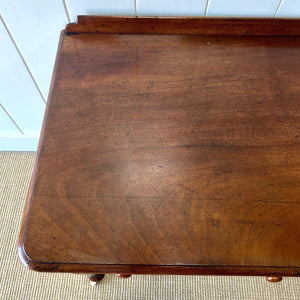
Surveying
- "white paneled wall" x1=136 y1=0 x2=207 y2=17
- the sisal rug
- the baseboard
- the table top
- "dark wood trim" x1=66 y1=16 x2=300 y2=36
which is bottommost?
the sisal rug

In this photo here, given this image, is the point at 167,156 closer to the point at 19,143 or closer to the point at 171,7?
the point at 171,7

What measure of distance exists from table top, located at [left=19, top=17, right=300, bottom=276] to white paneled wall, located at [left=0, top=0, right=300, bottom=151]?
5 centimetres

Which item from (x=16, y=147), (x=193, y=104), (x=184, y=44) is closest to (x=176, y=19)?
(x=184, y=44)

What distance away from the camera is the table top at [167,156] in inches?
15.5

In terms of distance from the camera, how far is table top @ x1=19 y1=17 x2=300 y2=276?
39cm

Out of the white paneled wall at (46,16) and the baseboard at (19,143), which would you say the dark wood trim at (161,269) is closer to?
the white paneled wall at (46,16)

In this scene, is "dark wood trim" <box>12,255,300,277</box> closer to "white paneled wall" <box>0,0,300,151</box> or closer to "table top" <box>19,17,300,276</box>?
"table top" <box>19,17,300,276</box>

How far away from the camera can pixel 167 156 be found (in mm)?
454

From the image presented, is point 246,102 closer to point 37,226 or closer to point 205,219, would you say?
point 205,219

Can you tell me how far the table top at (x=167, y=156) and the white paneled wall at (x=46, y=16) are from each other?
0.05 meters

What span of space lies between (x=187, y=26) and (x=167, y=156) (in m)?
0.29

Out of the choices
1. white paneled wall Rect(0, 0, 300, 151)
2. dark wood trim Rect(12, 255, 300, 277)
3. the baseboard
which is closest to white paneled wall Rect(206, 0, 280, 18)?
white paneled wall Rect(0, 0, 300, 151)

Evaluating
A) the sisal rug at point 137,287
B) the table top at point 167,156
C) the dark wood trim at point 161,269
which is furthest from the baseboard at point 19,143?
the dark wood trim at point 161,269

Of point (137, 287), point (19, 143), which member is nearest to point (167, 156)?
point (137, 287)
